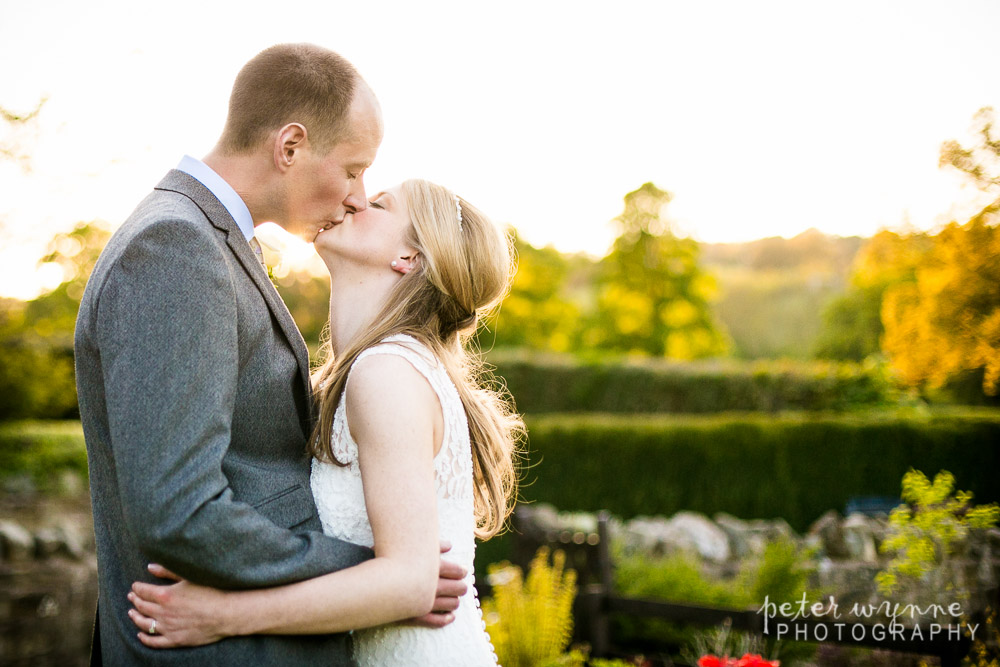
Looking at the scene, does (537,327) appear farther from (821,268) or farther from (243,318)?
(243,318)

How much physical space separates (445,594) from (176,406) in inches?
36.0

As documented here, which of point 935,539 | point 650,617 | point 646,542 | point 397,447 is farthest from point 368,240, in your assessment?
point 646,542

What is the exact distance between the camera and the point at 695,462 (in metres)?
11.0

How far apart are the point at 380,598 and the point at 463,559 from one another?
19.4 inches

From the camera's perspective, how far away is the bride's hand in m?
1.63

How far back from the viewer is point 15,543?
710cm

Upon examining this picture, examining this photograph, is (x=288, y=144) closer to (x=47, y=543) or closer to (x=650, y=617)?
(x=650, y=617)

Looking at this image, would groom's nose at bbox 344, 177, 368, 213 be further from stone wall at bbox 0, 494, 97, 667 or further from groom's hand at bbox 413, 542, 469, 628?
stone wall at bbox 0, 494, 97, 667

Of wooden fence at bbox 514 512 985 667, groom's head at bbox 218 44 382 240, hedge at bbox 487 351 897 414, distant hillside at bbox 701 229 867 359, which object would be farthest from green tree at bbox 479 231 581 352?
groom's head at bbox 218 44 382 240

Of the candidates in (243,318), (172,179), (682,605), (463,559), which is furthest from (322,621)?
(682,605)

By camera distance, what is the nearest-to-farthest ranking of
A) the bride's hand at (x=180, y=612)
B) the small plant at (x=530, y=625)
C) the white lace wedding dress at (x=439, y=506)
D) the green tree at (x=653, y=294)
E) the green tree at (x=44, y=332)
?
the bride's hand at (x=180, y=612) < the white lace wedding dress at (x=439, y=506) < the small plant at (x=530, y=625) < the green tree at (x=44, y=332) < the green tree at (x=653, y=294)

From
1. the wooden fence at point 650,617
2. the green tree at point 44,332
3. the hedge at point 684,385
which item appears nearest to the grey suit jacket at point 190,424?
the wooden fence at point 650,617

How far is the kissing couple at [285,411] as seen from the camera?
153 centimetres

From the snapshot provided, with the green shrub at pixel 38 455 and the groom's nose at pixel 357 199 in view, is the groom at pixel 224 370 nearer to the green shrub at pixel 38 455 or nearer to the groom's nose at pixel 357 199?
the groom's nose at pixel 357 199
